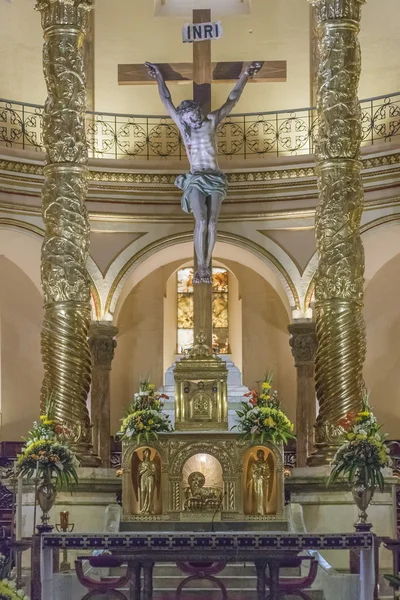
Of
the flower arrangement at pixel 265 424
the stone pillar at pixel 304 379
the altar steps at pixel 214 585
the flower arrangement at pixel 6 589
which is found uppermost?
the stone pillar at pixel 304 379

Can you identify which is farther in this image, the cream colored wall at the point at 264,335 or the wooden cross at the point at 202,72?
the cream colored wall at the point at 264,335

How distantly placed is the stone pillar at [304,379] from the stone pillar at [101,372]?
129 inches

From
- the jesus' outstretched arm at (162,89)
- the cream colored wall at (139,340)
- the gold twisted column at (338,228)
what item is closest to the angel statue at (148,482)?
the gold twisted column at (338,228)

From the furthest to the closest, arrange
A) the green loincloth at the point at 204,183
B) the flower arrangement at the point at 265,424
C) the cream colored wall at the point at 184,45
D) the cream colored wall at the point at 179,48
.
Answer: the cream colored wall at the point at 184,45 → the cream colored wall at the point at 179,48 → the green loincloth at the point at 204,183 → the flower arrangement at the point at 265,424

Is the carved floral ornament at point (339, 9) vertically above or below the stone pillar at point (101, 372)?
above

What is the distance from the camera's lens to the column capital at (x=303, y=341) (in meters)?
23.7

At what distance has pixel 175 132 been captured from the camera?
2488 cm

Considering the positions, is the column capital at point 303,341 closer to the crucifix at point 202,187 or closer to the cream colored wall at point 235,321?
the cream colored wall at point 235,321

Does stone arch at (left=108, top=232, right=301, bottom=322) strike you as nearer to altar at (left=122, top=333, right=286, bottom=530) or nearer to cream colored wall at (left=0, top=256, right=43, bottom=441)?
cream colored wall at (left=0, top=256, right=43, bottom=441)

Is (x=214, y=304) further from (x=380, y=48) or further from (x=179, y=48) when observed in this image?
(x=380, y=48)

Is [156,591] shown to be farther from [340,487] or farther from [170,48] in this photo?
[170,48]

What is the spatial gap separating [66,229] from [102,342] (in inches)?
194

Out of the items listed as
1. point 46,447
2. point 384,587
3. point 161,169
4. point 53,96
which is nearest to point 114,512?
point 46,447

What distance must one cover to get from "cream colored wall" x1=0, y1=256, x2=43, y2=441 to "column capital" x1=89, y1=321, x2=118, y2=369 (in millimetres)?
2544
